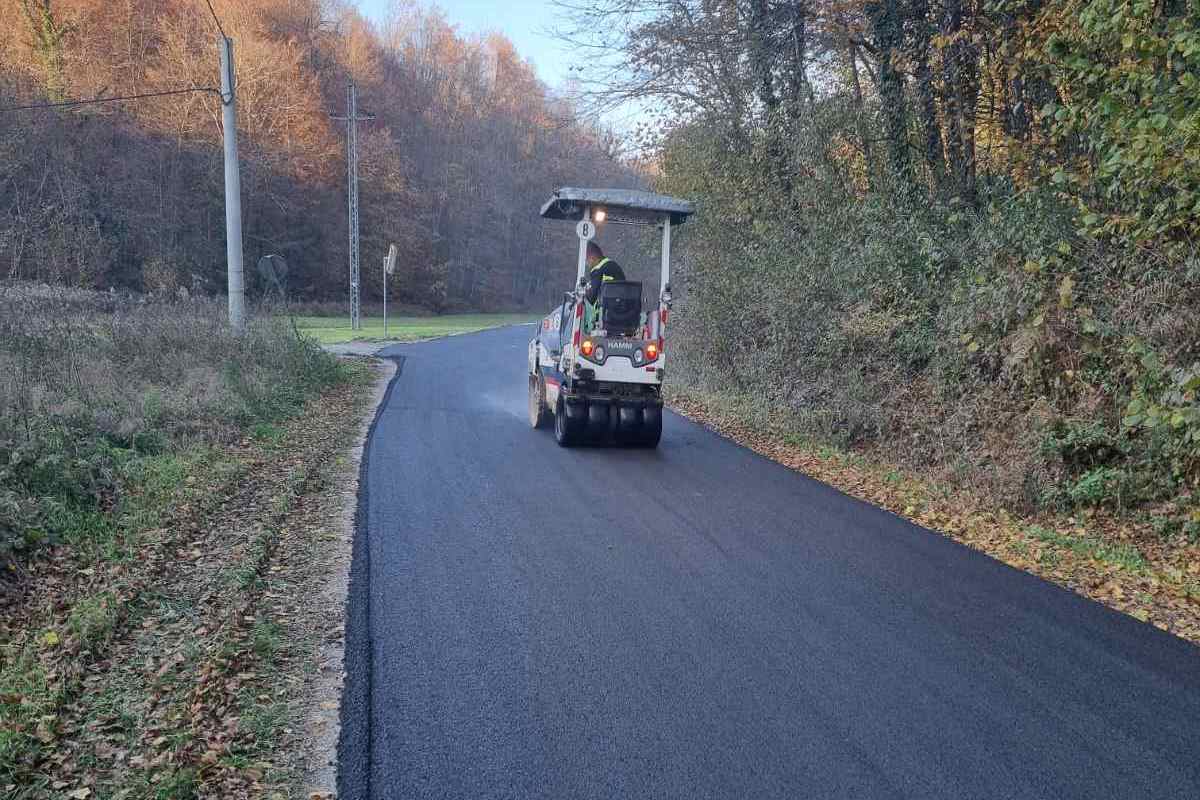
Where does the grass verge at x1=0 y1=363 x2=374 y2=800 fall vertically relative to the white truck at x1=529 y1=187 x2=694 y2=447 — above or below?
below

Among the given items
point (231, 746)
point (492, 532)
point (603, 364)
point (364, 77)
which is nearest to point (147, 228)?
point (364, 77)

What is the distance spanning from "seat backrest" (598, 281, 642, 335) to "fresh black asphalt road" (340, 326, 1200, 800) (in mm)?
2986

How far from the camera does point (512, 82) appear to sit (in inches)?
2611

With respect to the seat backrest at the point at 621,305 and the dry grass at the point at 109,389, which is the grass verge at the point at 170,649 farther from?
the seat backrest at the point at 621,305

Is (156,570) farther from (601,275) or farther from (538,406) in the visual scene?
(538,406)

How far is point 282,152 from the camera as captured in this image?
4347cm

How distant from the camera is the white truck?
34.3 ft

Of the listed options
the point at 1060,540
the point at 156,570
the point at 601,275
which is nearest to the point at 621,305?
the point at 601,275

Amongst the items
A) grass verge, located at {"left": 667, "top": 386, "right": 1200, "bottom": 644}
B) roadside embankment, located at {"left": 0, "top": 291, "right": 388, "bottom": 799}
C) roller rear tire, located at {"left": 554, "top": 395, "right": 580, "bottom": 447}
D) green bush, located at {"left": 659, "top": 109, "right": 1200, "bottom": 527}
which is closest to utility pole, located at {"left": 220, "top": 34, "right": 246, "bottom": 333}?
roadside embankment, located at {"left": 0, "top": 291, "right": 388, "bottom": 799}

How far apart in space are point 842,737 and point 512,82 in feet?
222

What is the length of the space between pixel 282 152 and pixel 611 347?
3822 cm

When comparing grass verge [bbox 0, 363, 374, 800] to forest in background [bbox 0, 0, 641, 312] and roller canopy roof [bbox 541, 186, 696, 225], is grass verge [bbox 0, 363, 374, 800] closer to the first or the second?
roller canopy roof [bbox 541, 186, 696, 225]

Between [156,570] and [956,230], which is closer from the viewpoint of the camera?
[156,570]

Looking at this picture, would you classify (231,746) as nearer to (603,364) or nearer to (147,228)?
(603,364)
